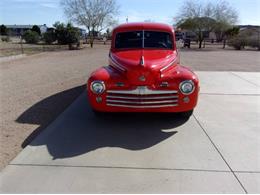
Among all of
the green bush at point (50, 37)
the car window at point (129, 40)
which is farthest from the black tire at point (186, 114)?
the green bush at point (50, 37)

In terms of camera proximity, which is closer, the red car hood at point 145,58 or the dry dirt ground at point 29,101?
the dry dirt ground at point 29,101

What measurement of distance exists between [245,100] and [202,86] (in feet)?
6.36

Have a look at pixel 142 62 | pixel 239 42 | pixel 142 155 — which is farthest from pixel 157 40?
pixel 239 42

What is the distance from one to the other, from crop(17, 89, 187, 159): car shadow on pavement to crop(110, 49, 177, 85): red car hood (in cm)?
86

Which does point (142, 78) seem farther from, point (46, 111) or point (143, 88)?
point (46, 111)

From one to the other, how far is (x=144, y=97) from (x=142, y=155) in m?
1.20

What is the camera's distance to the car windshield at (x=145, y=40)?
6445mm

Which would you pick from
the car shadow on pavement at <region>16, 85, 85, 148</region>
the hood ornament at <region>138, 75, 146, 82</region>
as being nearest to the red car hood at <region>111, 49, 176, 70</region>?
the hood ornament at <region>138, 75, 146, 82</region>

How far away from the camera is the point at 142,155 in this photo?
4152 mm

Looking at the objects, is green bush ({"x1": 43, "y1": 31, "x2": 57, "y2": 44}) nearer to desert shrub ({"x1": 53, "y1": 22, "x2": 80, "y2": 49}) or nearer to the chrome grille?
desert shrub ({"x1": 53, "y1": 22, "x2": 80, "y2": 49})

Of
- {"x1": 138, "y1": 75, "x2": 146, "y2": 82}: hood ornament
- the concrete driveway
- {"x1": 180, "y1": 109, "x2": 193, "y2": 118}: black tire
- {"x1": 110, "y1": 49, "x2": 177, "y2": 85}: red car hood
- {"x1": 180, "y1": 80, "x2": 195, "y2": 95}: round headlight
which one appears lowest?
the concrete driveway

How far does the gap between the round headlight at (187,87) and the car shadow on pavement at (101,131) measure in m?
0.69

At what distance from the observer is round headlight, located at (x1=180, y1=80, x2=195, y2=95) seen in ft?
16.6

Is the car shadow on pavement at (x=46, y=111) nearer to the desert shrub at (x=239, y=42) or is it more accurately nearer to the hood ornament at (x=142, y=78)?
the hood ornament at (x=142, y=78)
